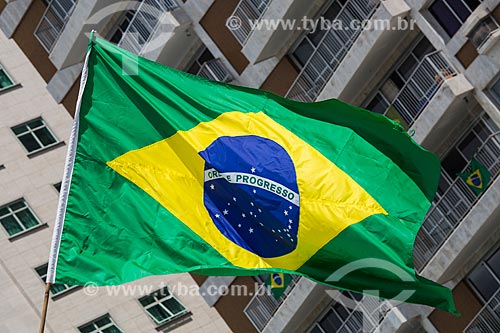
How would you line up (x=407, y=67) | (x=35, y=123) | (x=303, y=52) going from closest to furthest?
(x=407, y=67)
(x=303, y=52)
(x=35, y=123)

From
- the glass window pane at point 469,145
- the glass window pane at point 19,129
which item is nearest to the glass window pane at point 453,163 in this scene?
the glass window pane at point 469,145

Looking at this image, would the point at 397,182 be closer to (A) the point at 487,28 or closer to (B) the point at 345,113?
(B) the point at 345,113

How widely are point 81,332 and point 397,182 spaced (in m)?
20.8

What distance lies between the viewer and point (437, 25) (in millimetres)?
52219

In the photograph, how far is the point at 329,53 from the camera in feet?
179

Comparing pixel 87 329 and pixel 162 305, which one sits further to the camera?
pixel 162 305

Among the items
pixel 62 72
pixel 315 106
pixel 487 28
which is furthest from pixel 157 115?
pixel 62 72

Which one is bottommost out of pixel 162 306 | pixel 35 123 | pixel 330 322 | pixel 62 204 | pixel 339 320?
pixel 339 320

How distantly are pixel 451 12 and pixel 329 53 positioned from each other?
405cm

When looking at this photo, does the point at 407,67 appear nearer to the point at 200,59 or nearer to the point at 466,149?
the point at 466,149

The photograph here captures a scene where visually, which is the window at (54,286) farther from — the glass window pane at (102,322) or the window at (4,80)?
the window at (4,80)

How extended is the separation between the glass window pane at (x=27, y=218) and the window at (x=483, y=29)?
19.2 meters

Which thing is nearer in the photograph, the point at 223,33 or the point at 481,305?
the point at 481,305

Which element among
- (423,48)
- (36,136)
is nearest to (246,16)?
(423,48)
